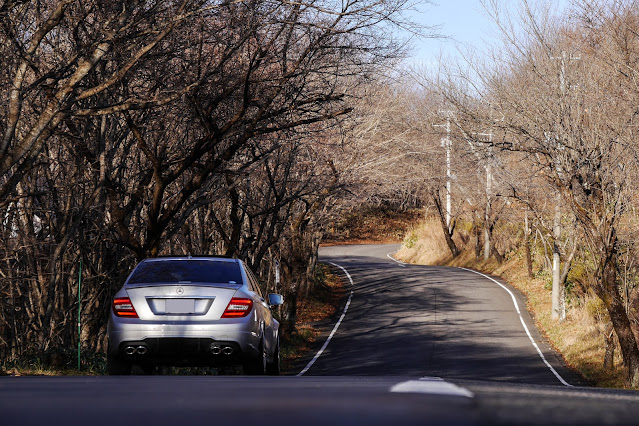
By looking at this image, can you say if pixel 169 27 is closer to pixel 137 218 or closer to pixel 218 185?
pixel 137 218

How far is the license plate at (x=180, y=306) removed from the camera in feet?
31.1

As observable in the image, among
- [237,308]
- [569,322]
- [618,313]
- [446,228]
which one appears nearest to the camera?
[237,308]

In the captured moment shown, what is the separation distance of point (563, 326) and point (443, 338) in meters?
4.78

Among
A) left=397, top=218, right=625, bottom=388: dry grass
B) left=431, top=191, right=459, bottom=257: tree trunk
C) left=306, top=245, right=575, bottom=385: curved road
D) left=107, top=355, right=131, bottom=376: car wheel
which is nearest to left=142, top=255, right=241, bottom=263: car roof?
left=107, top=355, right=131, bottom=376: car wheel

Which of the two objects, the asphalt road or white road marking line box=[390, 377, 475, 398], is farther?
white road marking line box=[390, 377, 475, 398]

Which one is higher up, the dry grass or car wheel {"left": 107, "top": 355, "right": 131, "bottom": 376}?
car wheel {"left": 107, "top": 355, "right": 131, "bottom": 376}

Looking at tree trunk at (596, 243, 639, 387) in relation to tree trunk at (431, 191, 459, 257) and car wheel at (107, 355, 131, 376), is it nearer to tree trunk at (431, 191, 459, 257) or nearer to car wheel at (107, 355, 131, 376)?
car wheel at (107, 355, 131, 376)

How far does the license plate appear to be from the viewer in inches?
373

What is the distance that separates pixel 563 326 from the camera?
30734 mm

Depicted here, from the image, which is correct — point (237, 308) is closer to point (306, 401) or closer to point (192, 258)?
point (192, 258)

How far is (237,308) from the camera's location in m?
9.70

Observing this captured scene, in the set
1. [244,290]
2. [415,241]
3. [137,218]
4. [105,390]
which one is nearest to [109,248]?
[137,218]

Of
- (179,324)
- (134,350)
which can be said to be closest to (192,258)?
(179,324)

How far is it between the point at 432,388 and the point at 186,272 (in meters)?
8.52
